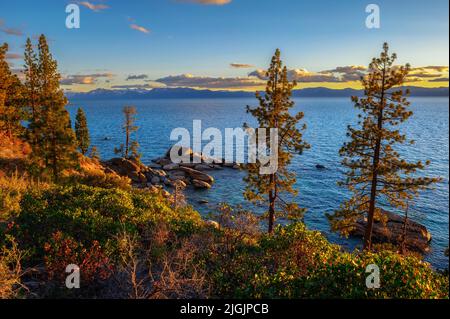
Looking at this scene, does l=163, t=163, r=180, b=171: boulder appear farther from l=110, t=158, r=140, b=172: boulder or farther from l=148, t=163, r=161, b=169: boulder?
l=110, t=158, r=140, b=172: boulder

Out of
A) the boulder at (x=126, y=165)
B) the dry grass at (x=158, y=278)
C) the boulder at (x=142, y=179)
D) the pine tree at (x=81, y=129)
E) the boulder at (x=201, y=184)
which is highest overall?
the pine tree at (x=81, y=129)

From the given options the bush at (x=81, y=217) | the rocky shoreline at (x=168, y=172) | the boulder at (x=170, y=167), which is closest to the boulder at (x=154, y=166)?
the rocky shoreline at (x=168, y=172)

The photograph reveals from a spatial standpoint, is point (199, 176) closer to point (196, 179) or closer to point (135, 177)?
point (196, 179)

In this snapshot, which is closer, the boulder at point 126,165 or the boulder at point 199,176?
the boulder at point 126,165

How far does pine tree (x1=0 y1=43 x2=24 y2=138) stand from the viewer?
39.9 m

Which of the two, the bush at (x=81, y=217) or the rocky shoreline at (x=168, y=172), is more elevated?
the bush at (x=81, y=217)

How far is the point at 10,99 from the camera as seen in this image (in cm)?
4234

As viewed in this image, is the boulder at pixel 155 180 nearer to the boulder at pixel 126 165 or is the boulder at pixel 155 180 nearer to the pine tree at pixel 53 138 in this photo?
the boulder at pixel 126 165

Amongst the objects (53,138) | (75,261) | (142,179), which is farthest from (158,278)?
(142,179)

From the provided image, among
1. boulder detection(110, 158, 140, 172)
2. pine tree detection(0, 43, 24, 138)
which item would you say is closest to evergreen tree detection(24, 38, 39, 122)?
pine tree detection(0, 43, 24, 138)

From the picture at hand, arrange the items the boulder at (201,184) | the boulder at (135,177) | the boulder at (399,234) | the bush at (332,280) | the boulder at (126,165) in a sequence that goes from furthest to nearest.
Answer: the boulder at (126,165), the boulder at (135,177), the boulder at (201,184), the boulder at (399,234), the bush at (332,280)

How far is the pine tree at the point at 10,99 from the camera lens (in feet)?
131
